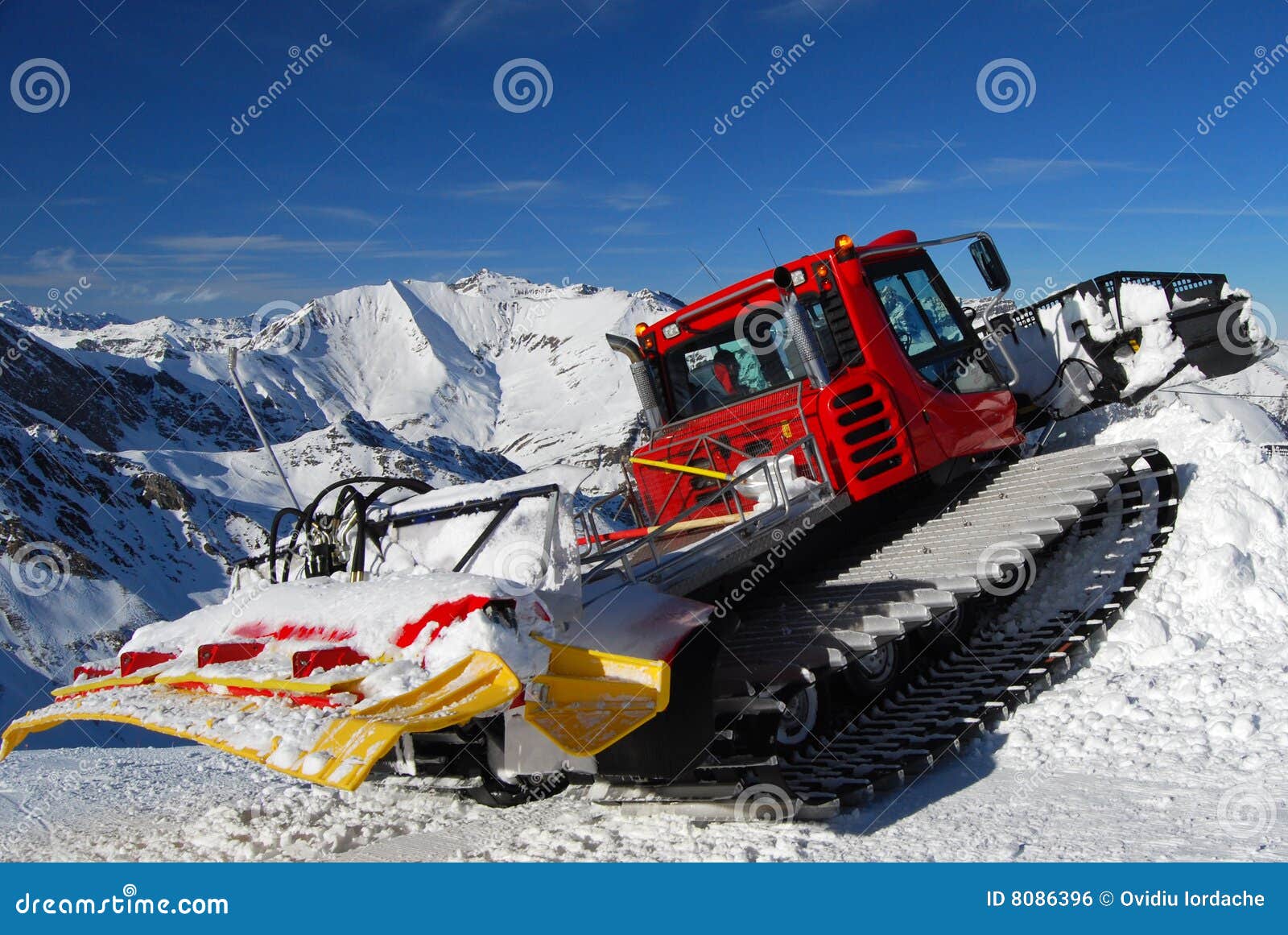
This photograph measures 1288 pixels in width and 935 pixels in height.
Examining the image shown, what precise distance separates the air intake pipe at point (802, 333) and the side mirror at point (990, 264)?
1603 mm

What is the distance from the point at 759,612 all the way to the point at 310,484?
59.0 m

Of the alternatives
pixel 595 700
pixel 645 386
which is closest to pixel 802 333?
pixel 645 386

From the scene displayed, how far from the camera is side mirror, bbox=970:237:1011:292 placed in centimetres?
786

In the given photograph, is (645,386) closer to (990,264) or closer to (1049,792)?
(990,264)

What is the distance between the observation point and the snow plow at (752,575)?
4.16 metres

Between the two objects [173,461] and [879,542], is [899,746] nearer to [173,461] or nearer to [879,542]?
[879,542]

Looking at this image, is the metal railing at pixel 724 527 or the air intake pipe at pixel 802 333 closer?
the metal railing at pixel 724 527

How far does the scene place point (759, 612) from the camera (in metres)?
6.46

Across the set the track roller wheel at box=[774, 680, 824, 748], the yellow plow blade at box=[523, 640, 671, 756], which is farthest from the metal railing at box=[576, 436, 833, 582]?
the yellow plow blade at box=[523, 640, 671, 756]

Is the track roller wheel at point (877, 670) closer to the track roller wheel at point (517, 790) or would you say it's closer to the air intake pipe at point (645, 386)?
the track roller wheel at point (517, 790)

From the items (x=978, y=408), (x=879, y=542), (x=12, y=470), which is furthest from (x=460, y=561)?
(x=12, y=470)

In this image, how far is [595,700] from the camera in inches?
166

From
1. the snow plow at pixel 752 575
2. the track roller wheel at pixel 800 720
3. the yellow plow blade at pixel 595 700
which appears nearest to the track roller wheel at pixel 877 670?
the snow plow at pixel 752 575

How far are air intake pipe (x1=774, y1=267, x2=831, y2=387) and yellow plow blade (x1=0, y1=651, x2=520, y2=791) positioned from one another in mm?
3951
